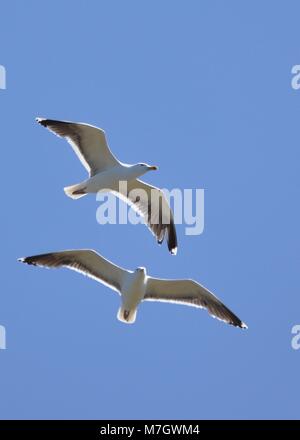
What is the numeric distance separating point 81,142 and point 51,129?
454 millimetres

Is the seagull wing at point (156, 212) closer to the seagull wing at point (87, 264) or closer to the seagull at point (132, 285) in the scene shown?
the seagull at point (132, 285)

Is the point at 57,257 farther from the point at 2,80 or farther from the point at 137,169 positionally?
the point at 2,80

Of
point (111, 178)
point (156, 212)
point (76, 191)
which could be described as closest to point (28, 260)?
point (76, 191)

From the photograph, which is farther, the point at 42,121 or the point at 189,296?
the point at 42,121

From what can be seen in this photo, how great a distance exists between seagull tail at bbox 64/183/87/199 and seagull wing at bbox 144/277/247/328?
59.1 inches

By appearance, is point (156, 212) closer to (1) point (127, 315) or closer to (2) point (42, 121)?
(1) point (127, 315)

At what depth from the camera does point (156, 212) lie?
57.0 feet

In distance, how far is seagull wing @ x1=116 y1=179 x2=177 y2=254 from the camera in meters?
17.3

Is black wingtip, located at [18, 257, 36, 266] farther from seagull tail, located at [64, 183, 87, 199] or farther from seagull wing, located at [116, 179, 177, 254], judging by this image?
seagull wing, located at [116, 179, 177, 254]

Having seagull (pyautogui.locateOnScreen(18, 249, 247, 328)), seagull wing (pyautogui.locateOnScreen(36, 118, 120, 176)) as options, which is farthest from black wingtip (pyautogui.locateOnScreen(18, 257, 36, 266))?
seagull wing (pyautogui.locateOnScreen(36, 118, 120, 176))

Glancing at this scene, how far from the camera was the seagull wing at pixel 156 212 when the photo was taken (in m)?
17.3

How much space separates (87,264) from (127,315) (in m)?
0.91

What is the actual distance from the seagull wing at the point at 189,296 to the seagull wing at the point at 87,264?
45cm

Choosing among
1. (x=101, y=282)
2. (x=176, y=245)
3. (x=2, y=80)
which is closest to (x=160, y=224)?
(x=176, y=245)
